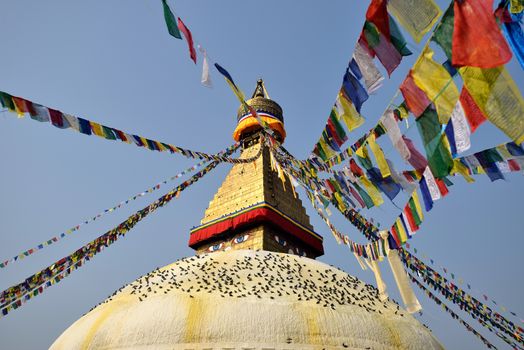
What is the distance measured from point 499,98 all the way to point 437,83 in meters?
0.75

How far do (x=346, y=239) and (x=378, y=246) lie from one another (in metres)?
1.20

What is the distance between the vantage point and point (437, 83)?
133 inches

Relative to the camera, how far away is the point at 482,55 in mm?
2551

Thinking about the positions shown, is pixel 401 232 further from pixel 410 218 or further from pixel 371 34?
pixel 371 34

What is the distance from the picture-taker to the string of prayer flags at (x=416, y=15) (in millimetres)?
3084

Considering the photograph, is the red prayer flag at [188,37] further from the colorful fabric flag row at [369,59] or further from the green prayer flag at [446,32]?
the green prayer flag at [446,32]

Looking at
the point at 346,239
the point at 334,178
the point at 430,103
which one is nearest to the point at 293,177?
the point at 334,178

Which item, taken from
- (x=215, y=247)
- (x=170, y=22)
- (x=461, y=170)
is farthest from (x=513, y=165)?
(x=215, y=247)

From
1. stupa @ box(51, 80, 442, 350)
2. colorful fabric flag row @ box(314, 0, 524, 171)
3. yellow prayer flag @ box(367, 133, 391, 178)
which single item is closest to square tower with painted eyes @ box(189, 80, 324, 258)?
stupa @ box(51, 80, 442, 350)

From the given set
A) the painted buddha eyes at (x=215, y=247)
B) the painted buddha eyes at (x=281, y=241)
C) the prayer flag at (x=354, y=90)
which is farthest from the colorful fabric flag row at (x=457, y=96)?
the painted buddha eyes at (x=215, y=247)

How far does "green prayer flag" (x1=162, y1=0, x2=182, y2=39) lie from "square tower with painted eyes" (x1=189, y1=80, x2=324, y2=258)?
4356 millimetres

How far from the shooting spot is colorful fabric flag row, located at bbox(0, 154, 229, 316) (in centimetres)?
651

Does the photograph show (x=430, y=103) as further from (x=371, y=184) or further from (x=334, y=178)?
(x=334, y=178)

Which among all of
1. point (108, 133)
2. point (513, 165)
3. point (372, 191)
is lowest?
point (372, 191)
